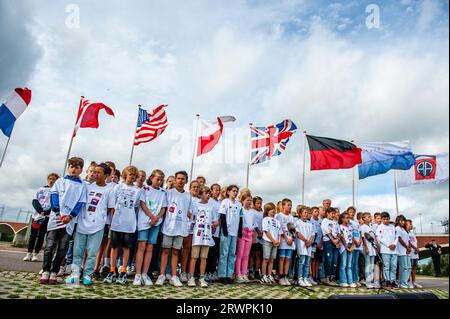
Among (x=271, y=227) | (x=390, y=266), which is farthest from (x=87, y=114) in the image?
(x=390, y=266)

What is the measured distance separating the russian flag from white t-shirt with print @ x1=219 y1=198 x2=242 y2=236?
6.01 meters

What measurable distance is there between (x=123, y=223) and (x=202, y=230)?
1496 mm

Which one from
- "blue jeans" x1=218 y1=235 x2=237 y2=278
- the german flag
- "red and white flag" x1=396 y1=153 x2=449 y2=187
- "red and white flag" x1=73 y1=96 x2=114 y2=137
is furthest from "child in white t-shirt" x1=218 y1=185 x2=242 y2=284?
"red and white flag" x1=396 y1=153 x2=449 y2=187

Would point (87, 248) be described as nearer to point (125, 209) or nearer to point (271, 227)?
point (125, 209)

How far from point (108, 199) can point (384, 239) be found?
7.22 m

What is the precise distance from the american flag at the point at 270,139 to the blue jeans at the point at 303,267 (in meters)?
5.00

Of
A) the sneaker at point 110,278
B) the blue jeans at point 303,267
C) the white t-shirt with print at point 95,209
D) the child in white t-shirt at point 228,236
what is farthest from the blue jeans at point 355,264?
the white t-shirt with print at point 95,209

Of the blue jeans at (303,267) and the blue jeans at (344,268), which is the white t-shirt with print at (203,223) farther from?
the blue jeans at (344,268)

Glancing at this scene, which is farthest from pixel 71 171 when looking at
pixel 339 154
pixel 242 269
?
pixel 339 154

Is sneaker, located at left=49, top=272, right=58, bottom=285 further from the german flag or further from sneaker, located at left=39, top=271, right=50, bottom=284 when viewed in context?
the german flag

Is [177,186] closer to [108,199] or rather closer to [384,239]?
[108,199]

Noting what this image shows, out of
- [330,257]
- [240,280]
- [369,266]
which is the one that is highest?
[330,257]

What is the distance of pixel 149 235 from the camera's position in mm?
5180

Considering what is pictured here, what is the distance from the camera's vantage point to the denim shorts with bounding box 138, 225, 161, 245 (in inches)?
199
